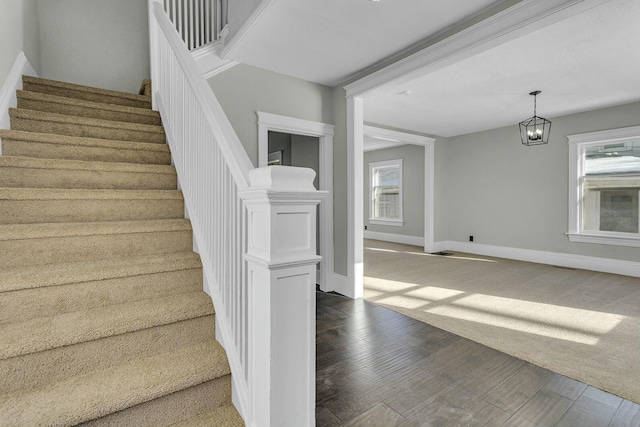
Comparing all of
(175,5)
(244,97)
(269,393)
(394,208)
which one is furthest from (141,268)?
(394,208)

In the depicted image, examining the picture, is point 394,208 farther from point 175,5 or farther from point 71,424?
point 71,424

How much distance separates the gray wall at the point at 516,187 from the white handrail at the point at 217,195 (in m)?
5.70

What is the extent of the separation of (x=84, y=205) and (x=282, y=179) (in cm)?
147

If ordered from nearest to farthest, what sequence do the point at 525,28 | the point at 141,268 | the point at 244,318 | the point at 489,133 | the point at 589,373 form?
the point at 244,318, the point at 141,268, the point at 589,373, the point at 525,28, the point at 489,133

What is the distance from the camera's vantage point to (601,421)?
160 cm

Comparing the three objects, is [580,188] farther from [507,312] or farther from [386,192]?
[386,192]

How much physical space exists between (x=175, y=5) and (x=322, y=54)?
5.90ft

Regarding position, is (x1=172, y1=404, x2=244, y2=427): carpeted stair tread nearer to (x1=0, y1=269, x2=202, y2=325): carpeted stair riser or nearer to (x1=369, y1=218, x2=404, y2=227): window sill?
(x1=0, y1=269, x2=202, y2=325): carpeted stair riser

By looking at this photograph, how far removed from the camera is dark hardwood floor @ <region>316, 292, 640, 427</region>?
1.61 m

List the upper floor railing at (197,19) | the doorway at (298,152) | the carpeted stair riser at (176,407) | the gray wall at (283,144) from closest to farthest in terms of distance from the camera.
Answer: the carpeted stair riser at (176,407)
the upper floor railing at (197,19)
the doorway at (298,152)
the gray wall at (283,144)

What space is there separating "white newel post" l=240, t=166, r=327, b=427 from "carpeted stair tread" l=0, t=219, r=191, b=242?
97 cm

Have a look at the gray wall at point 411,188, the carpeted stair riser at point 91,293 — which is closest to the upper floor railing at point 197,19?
the carpeted stair riser at point 91,293

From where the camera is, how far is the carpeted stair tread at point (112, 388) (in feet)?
3.37

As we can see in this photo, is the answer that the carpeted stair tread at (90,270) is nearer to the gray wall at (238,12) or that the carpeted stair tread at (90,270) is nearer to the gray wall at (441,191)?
the gray wall at (238,12)
